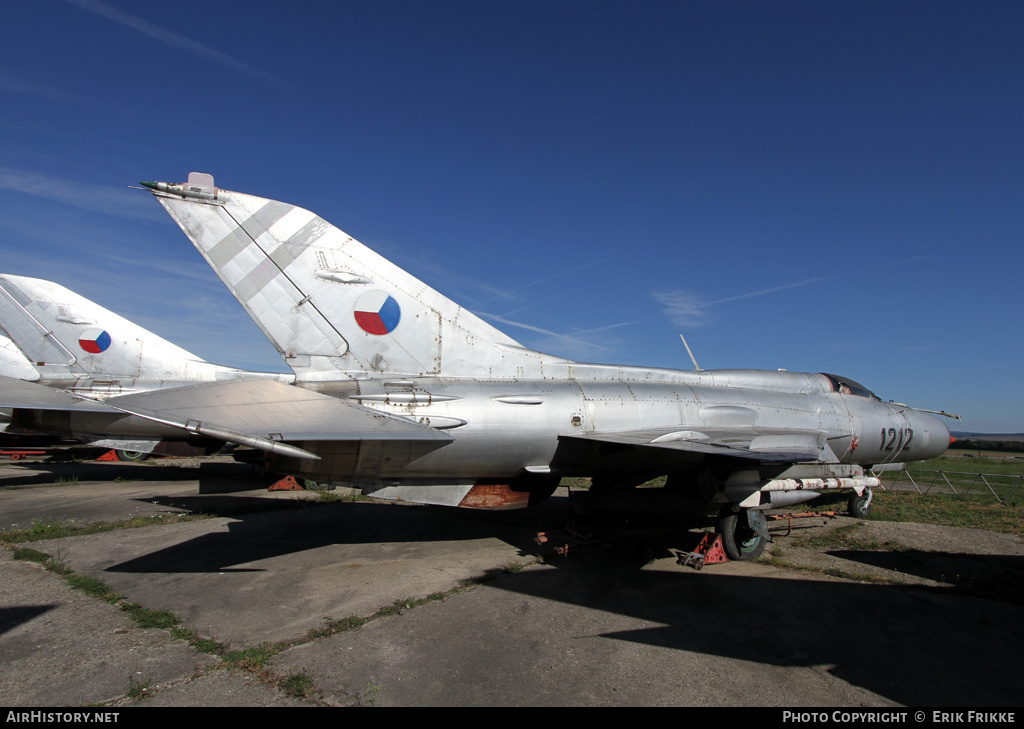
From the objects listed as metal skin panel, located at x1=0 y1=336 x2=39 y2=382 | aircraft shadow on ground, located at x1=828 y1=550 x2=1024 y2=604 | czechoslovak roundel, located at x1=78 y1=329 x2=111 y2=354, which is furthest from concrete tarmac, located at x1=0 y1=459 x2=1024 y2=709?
metal skin panel, located at x1=0 y1=336 x2=39 y2=382

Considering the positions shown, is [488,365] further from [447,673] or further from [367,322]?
[447,673]

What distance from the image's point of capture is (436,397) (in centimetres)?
611

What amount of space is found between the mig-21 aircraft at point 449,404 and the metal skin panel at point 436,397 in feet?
0.06

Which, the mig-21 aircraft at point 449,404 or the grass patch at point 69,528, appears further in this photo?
the grass patch at point 69,528

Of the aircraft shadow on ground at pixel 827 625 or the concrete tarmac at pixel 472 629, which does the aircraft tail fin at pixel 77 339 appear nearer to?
the concrete tarmac at pixel 472 629

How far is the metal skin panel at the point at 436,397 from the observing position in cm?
578

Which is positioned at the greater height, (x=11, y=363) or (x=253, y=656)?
(x=11, y=363)

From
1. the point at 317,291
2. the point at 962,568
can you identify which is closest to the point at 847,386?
the point at 962,568

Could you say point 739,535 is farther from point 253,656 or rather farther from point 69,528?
point 69,528

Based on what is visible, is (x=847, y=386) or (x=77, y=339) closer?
(x=847, y=386)

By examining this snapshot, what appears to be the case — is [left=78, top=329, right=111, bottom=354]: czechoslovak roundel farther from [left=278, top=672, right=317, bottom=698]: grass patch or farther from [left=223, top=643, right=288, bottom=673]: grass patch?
[left=278, top=672, right=317, bottom=698]: grass patch

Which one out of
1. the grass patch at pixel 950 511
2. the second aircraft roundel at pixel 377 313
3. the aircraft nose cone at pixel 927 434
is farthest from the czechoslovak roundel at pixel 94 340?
the aircraft nose cone at pixel 927 434
